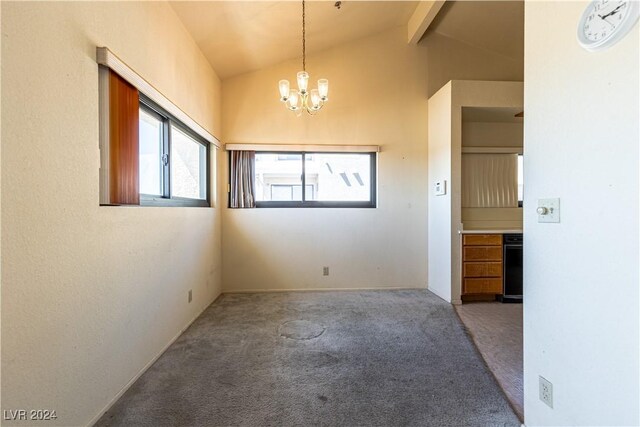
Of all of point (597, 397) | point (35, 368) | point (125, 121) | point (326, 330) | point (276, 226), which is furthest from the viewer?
point (276, 226)

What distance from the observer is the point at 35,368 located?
4.09ft

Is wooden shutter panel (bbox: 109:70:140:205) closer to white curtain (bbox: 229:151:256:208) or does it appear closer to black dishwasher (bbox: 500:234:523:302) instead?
white curtain (bbox: 229:151:256:208)

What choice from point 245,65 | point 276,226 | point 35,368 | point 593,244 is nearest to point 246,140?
point 245,65

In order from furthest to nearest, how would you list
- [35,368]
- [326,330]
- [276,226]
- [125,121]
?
[276,226], [326,330], [125,121], [35,368]

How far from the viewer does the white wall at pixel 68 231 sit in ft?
3.83

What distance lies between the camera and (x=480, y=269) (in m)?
3.61

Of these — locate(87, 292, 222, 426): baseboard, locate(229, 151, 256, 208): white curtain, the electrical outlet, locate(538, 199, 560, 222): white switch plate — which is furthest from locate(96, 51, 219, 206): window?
the electrical outlet

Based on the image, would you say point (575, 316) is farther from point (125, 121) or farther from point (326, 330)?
point (125, 121)

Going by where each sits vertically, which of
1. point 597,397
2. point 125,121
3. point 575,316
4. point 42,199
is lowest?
point 597,397

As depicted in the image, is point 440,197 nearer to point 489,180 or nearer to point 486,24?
point 489,180

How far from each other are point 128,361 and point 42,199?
4.06 ft

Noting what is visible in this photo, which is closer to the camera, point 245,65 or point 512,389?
point 512,389

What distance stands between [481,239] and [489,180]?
1200 mm

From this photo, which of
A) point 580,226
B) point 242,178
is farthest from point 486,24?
point 242,178
